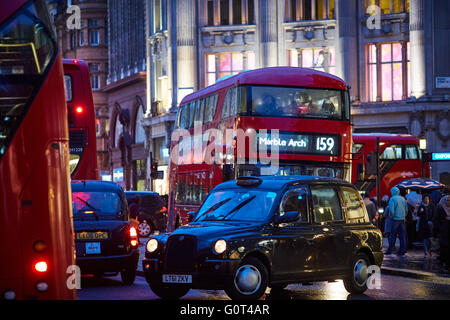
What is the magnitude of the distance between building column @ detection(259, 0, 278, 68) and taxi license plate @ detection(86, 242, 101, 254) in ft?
124

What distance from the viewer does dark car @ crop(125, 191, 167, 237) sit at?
36719 millimetres

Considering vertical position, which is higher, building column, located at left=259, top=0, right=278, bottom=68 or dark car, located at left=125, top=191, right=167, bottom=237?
building column, located at left=259, top=0, right=278, bottom=68

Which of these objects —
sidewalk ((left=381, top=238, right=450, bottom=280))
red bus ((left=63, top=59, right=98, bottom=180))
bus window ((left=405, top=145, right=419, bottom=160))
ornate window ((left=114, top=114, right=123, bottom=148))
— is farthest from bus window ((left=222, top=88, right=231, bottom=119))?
ornate window ((left=114, top=114, right=123, bottom=148))

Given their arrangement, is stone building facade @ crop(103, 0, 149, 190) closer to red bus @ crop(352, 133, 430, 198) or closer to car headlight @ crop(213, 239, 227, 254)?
red bus @ crop(352, 133, 430, 198)

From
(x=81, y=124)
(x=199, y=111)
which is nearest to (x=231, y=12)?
(x=199, y=111)

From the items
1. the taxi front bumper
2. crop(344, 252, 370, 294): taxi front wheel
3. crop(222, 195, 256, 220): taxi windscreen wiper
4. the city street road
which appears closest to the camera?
the taxi front bumper

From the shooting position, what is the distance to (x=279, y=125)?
69.5ft

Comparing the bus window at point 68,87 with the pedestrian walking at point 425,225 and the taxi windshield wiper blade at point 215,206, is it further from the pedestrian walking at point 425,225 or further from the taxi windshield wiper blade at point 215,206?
the taxi windshield wiper blade at point 215,206

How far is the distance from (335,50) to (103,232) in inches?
1471

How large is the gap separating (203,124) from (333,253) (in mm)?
11075

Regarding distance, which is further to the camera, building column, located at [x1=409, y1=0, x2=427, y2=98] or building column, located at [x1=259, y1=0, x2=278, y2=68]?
building column, located at [x1=259, y1=0, x2=278, y2=68]

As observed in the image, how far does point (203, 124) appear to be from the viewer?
24.5m
